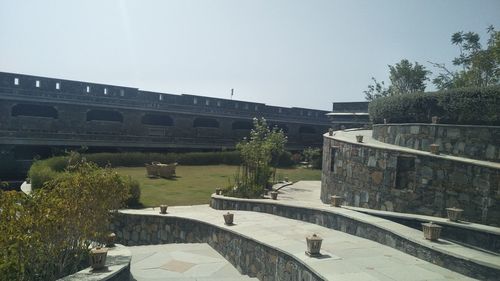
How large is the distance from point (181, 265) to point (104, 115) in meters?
23.0

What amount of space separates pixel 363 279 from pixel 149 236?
9.17 meters

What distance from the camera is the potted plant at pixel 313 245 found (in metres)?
7.22

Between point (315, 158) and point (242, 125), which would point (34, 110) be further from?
point (315, 158)

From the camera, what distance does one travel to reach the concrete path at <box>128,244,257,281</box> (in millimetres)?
8305

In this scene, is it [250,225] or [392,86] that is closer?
[250,225]

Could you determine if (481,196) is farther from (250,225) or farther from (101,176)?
(101,176)

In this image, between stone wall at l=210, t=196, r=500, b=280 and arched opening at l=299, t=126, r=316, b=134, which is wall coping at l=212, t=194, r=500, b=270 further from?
arched opening at l=299, t=126, r=316, b=134

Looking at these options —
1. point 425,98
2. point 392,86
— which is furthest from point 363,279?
point 392,86

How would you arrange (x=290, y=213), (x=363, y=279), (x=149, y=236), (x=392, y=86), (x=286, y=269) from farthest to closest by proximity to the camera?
(x=392, y=86)
(x=149, y=236)
(x=290, y=213)
(x=286, y=269)
(x=363, y=279)

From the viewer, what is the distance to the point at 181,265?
909 centimetres

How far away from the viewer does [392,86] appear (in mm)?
48688

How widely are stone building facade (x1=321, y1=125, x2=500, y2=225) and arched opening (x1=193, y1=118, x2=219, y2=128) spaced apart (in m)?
20.9

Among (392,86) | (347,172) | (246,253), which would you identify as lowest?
(246,253)

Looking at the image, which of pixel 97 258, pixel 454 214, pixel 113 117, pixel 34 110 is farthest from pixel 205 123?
pixel 97 258
